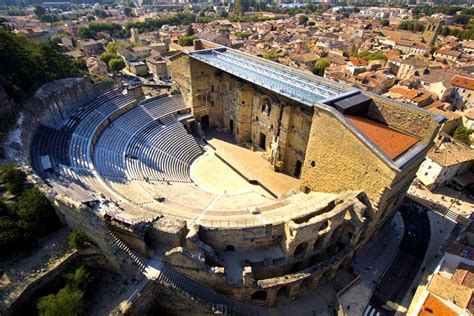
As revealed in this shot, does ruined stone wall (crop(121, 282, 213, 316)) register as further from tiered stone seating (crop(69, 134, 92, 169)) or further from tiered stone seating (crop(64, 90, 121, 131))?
tiered stone seating (crop(64, 90, 121, 131))

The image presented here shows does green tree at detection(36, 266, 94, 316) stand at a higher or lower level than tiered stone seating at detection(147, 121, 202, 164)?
higher

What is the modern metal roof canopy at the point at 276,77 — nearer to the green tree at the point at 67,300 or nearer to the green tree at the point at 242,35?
the green tree at the point at 67,300

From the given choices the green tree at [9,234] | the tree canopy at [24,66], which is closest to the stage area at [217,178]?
the green tree at [9,234]

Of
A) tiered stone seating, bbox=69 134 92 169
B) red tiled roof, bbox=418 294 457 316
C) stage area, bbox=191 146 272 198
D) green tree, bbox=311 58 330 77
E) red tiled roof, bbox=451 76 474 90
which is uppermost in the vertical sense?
tiered stone seating, bbox=69 134 92 169

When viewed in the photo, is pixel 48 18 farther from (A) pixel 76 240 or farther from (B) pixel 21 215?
(A) pixel 76 240

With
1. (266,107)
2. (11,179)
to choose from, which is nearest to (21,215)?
(11,179)

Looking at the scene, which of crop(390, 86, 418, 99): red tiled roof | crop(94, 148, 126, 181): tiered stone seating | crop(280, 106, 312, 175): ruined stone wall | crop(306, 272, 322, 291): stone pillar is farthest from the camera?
crop(390, 86, 418, 99): red tiled roof

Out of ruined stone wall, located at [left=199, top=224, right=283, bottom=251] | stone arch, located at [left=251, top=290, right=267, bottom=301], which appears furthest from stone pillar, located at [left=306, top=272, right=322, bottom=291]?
ruined stone wall, located at [left=199, top=224, right=283, bottom=251]

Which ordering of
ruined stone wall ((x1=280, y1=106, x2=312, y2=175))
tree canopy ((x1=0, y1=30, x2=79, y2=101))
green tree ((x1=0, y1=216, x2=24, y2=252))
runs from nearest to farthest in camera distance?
green tree ((x1=0, y1=216, x2=24, y2=252))
tree canopy ((x1=0, y1=30, x2=79, y2=101))
ruined stone wall ((x1=280, y1=106, x2=312, y2=175))
